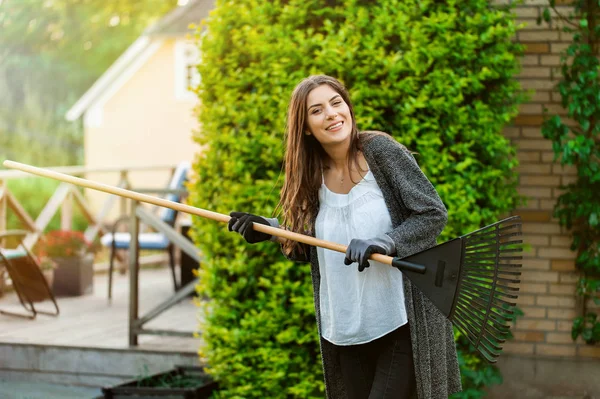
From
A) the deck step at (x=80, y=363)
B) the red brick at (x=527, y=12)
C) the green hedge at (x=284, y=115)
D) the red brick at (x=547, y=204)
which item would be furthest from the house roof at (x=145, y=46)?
the red brick at (x=547, y=204)

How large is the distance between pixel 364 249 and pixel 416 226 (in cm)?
26

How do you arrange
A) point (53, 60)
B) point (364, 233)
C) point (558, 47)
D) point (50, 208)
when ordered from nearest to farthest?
1. point (364, 233)
2. point (558, 47)
3. point (50, 208)
4. point (53, 60)

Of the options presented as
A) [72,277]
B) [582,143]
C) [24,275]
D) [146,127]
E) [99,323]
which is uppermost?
[146,127]

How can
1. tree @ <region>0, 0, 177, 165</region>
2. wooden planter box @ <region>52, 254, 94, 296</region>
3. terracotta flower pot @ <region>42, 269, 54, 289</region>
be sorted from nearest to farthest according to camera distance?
wooden planter box @ <region>52, 254, 94, 296</region> → terracotta flower pot @ <region>42, 269, 54, 289</region> → tree @ <region>0, 0, 177, 165</region>

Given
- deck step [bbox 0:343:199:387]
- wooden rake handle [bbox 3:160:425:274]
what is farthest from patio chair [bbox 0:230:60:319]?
wooden rake handle [bbox 3:160:425:274]

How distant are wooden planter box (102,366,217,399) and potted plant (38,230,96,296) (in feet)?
10.3

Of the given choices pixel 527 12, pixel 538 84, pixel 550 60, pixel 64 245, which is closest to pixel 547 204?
pixel 538 84

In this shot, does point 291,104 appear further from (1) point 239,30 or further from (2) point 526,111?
(2) point 526,111

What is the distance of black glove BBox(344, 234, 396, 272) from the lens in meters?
2.72

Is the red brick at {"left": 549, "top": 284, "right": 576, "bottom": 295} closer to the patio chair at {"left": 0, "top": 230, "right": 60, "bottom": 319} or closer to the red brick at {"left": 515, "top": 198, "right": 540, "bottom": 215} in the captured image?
the red brick at {"left": 515, "top": 198, "right": 540, "bottom": 215}

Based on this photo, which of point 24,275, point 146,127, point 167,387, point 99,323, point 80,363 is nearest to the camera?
point 167,387

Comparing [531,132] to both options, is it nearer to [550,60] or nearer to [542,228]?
[550,60]

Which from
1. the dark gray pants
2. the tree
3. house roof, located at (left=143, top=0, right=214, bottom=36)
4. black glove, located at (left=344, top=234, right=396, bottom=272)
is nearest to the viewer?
black glove, located at (left=344, top=234, right=396, bottom=272)

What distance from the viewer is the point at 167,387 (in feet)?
14.8
